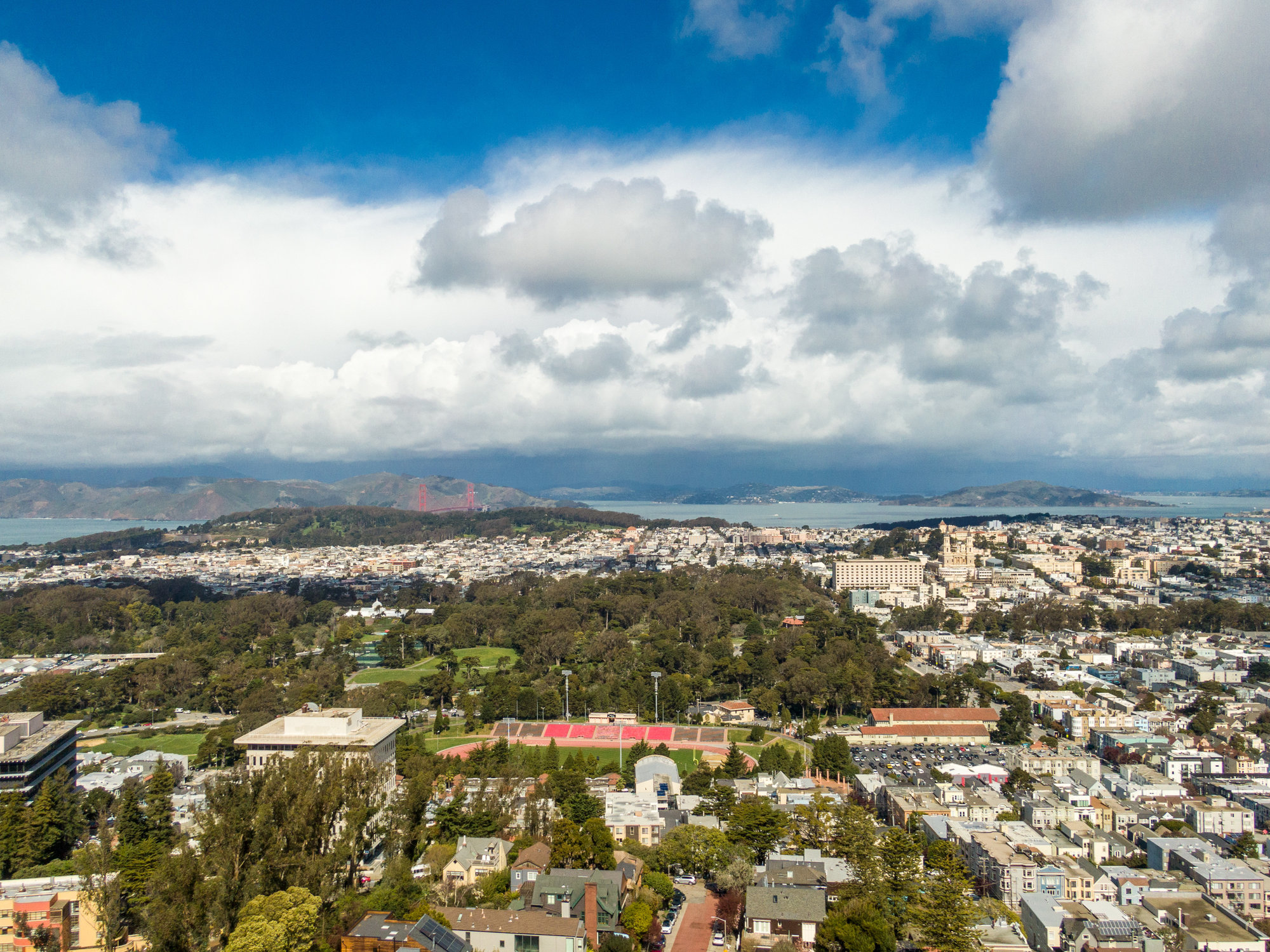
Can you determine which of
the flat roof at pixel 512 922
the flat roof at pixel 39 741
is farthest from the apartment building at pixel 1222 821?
the flat roof at pixel 39 741

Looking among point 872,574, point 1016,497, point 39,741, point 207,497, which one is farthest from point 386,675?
point 1016,497

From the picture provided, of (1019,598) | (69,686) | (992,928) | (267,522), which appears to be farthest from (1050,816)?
(267,522)

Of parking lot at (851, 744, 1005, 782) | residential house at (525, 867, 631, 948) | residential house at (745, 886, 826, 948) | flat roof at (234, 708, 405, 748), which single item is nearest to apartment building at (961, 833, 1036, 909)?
residential house at (745, 886, 826, 948)

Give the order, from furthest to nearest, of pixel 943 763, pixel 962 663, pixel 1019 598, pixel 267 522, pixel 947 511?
pixel 947 511, pixel 267 522, pixel 1019 598, pixel 962 663, pixel 943 763

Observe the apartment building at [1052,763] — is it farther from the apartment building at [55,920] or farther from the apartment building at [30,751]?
the apartment building at [30,751]

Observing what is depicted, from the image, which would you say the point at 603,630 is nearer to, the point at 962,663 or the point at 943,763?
the point at 962,663

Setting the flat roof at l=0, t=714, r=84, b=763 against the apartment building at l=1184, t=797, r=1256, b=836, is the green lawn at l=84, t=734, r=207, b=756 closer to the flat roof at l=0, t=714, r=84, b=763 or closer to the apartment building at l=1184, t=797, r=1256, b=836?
the flat roof at l=0, t=714, r=84, b=763
